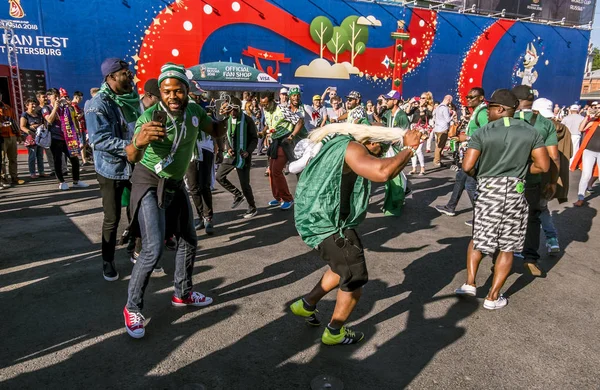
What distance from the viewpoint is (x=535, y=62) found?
2697 cm

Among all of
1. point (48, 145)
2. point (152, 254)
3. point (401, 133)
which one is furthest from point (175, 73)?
point (48, 145)

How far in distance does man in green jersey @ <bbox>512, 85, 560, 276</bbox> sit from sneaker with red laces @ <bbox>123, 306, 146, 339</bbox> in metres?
3.96

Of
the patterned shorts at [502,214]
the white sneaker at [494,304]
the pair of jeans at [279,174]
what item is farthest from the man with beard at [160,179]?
the pair of jeans at [279,174]

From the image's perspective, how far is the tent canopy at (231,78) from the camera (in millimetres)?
18156

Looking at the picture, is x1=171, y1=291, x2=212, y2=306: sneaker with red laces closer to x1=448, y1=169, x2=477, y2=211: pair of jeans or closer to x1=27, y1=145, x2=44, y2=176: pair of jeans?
x1=448, y1=169, x2=477, y2=211: pair of jeans

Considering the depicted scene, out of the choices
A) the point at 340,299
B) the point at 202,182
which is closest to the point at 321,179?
the point at 340,299

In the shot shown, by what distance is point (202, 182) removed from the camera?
5.66 meters

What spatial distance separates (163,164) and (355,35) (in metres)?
20.6

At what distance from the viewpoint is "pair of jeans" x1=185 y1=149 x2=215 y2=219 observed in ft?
18.2

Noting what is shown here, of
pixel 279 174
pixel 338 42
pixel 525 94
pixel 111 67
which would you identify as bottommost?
pixel 279 174

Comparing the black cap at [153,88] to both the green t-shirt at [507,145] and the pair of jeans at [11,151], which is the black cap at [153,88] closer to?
the green t-shirt at [507,145]

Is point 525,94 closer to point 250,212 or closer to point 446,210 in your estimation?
point 446,210

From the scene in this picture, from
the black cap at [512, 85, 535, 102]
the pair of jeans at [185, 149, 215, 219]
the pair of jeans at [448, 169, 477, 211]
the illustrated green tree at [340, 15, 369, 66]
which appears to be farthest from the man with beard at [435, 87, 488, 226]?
the illustrated green tree at [340, 15, 369, 66]

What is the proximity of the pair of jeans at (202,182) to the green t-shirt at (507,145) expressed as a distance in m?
3.45
